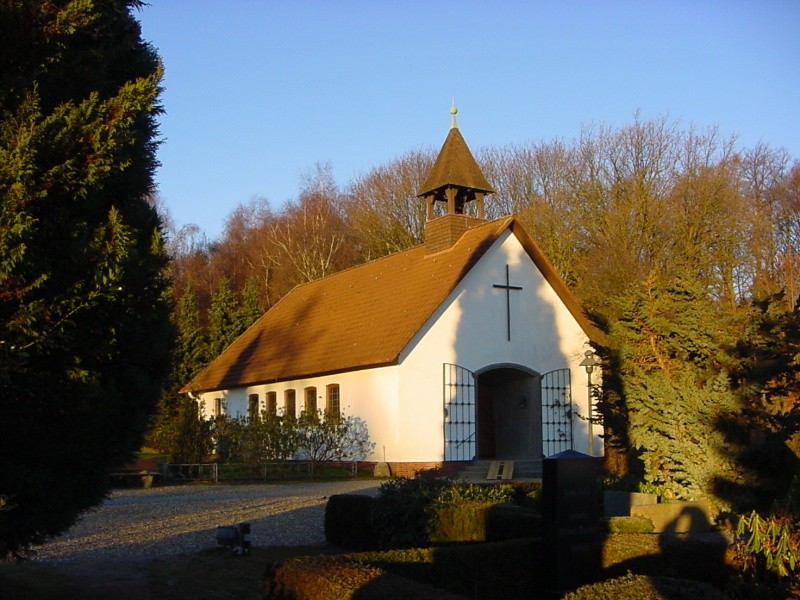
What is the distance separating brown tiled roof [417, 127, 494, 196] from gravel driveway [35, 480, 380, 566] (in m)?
10.8

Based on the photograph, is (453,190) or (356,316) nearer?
(453,190)

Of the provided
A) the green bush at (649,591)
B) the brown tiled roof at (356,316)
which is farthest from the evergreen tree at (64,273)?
the brown tiled roof at (356,316)

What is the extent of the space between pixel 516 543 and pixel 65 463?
4082mm

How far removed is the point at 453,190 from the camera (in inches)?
1155

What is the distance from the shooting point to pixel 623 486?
53.0 ft

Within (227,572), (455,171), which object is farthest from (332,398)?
(227,572)

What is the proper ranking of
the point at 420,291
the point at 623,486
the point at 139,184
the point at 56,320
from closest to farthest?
the point at 56,320
the point at 139,184
the point at 623,486
the point at 420,291

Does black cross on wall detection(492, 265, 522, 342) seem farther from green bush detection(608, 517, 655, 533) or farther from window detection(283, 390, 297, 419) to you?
green bush detection(608, 517, 655, 533)

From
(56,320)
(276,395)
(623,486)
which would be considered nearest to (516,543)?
(56,320)

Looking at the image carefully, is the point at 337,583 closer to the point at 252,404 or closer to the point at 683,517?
the point at 683,517

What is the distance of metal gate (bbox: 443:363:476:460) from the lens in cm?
2600

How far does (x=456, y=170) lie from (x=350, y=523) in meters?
18.5

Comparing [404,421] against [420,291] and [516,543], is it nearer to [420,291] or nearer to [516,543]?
[420,291]

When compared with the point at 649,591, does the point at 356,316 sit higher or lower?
higher
